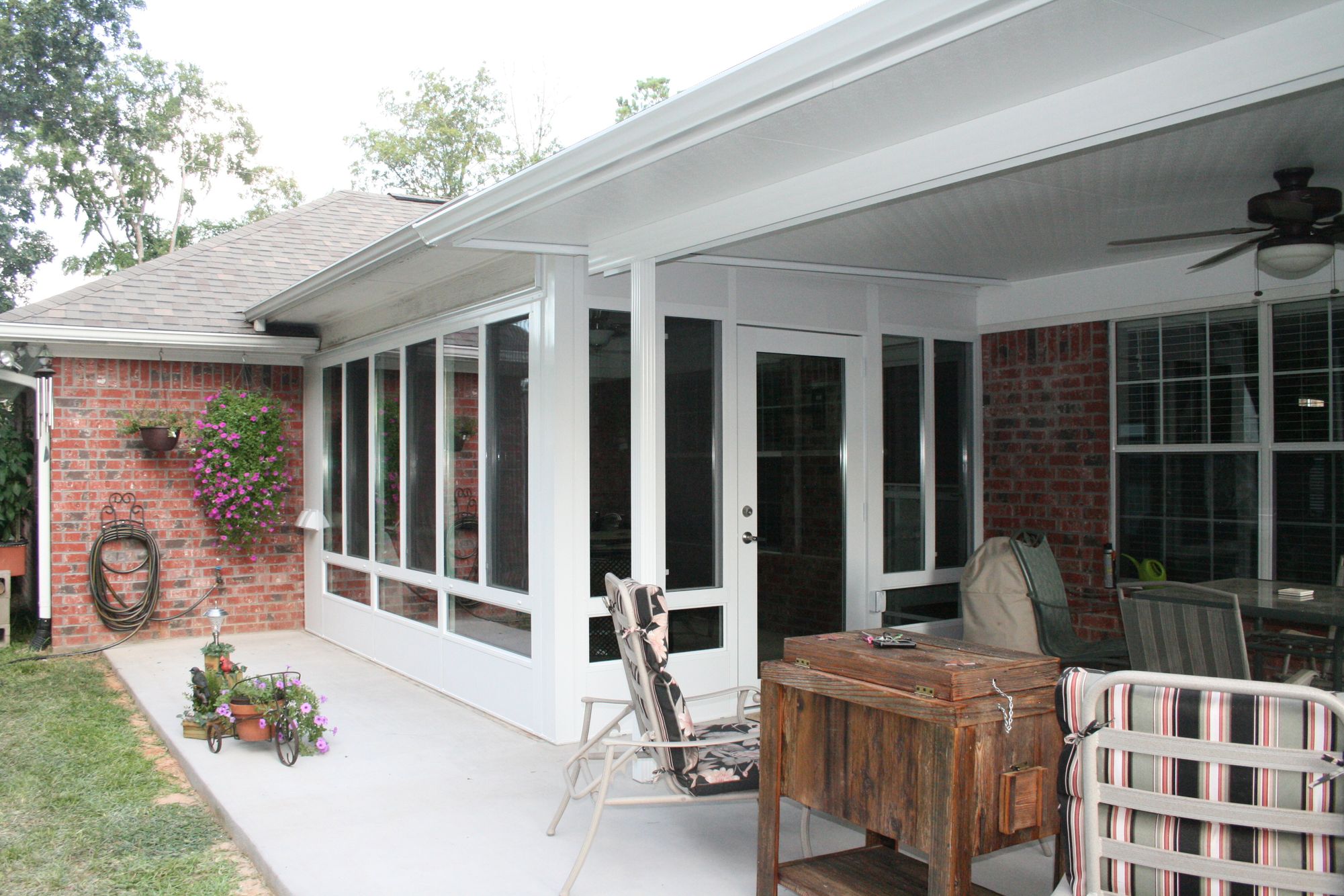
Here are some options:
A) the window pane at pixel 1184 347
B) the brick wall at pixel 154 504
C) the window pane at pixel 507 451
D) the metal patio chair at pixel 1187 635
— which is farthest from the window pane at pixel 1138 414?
the brick wall at pixel 154 504

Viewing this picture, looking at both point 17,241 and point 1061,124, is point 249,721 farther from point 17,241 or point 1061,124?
point 17,241

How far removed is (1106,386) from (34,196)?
23.3m

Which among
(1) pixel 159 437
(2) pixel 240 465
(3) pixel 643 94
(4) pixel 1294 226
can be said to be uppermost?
(3) pixel 643 94

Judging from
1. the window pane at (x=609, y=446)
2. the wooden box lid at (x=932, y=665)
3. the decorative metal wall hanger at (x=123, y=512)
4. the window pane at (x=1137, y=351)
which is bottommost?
the wooden box lid at (x=932, y=665)

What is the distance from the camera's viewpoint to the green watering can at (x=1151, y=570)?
5.99m

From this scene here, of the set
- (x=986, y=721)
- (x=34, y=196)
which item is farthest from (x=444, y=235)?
(x=34, y=196)

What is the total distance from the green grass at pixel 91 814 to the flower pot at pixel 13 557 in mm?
2396

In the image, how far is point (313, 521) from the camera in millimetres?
8617

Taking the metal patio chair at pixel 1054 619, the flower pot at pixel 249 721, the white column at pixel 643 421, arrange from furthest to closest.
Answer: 1. the metal patio chair at pixel 1054 619
2. the flower pot at pixel 249 721
3. the white column at pixel 643 421

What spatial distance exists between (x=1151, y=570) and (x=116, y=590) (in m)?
7.70

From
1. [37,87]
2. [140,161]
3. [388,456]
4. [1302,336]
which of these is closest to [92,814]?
[388,456]

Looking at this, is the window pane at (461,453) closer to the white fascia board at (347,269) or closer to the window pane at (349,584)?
the white fascia board at (347,269)

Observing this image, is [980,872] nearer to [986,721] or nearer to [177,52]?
[986,721]

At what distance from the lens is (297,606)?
9.11 meters
